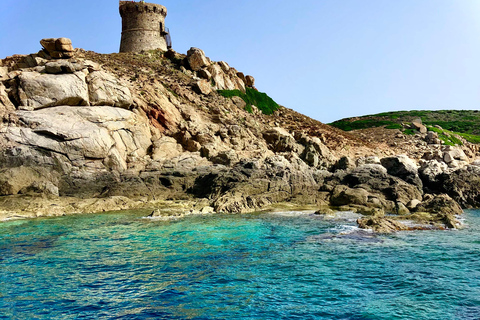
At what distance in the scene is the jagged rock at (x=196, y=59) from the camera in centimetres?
4328

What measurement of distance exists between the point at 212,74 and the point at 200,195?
71.8ft

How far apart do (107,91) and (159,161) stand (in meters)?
7.67

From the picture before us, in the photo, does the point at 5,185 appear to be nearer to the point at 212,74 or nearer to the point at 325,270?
the point at 325,270

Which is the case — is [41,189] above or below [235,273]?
above

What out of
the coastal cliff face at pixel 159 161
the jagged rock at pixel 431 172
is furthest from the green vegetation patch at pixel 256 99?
the jagged rock at pixel 431 172

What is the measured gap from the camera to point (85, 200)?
23.0 metres

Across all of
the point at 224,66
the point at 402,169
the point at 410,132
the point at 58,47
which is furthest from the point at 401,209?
the point at 58,47

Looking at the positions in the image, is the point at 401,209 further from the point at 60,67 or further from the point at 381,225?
the point at 60,67

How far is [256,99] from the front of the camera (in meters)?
46.5

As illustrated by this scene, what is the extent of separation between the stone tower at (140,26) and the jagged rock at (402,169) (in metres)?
32.8

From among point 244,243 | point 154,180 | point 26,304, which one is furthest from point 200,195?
point 26,304

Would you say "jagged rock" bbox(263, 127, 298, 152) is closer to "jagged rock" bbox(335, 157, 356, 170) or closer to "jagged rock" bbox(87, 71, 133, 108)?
"jagged rock" bbox(335, 157, 356, 170)

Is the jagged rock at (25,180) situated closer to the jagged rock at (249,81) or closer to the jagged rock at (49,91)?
the jagged rock at (49,91)

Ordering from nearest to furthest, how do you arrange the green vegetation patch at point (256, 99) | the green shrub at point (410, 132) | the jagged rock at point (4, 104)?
the jagged rock at point (4, 104) < the green vegetation patch at point (256, 99) < the green shrub at point (410, 132)
